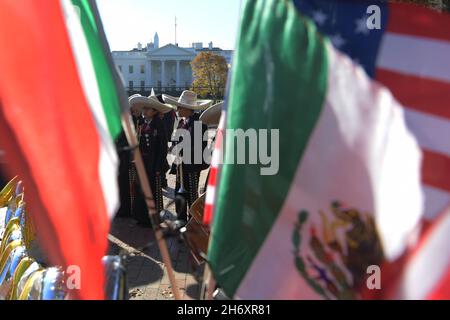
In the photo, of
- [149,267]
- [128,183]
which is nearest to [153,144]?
[128,183]

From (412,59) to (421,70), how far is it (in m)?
0.06

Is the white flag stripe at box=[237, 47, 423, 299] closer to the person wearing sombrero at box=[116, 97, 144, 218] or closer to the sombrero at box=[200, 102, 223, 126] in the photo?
the sombrero at box=[200, 102, 223, 126]

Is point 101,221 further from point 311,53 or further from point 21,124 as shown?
point 311,53

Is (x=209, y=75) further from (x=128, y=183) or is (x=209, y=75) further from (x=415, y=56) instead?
(x=415, y=56)

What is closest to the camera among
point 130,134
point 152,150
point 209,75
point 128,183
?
point 130,134

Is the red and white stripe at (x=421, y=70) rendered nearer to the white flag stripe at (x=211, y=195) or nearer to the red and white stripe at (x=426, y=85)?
the red and white stripe at (x=426, y=85)

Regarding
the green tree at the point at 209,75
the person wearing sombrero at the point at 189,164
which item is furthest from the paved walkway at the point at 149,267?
the green tree at the point at 209,75

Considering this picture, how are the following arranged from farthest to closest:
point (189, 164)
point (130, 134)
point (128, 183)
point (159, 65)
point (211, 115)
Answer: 1. point (159, 65)
2. point (128, 183)
3. point (189, 164)
4. point (211, 115)
5. point (130, 134)

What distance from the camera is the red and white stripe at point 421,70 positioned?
177 cm

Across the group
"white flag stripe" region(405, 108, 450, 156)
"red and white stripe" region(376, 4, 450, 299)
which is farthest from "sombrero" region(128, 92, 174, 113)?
"white flag stripe" region(405, 108, 450, 156)

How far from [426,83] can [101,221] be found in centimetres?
142

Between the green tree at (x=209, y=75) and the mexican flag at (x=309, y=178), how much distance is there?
54582 mm

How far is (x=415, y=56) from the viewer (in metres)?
1.83
